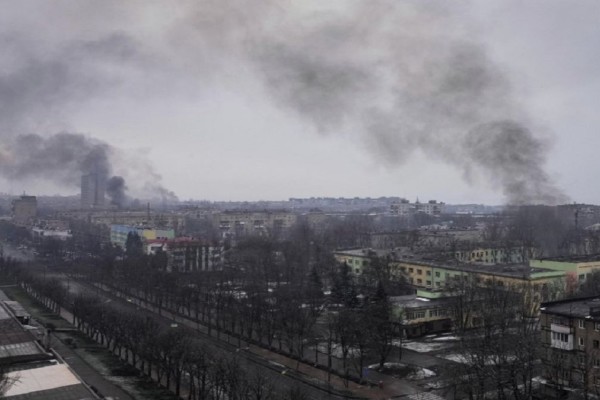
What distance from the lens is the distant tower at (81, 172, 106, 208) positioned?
61000 millimetres

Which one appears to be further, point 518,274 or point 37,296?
point 37,296

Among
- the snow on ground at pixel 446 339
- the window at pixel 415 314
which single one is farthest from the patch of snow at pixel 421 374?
the window at pixel 415 314

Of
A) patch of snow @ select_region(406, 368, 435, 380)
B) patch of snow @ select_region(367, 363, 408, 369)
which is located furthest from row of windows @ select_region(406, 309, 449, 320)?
patch of snow @ select_region(406, 368, 435, 380)

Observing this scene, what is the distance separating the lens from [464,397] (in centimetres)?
885

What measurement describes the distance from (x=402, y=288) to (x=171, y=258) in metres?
11.7

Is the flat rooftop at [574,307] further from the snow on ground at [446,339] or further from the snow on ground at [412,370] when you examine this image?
the snow on ground at [446,339]

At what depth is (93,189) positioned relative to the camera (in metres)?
61.8

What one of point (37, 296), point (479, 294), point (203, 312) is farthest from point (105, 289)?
point (479, 294)

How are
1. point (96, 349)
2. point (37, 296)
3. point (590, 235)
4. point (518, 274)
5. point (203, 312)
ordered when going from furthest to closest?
point (590, 235)
point (37, 296)
point (518, 274)
point (203, 312)
point (96, 349)

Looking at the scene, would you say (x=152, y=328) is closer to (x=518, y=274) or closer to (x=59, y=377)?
(x=59, y=377)

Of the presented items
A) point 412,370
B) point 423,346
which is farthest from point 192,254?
point 412,370

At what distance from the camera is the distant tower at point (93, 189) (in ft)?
200

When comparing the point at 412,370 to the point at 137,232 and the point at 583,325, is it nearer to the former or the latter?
the point at 583,325

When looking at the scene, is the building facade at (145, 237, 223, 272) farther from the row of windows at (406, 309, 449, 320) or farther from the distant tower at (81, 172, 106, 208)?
the distant tower at (81, 172, 106, 208)
